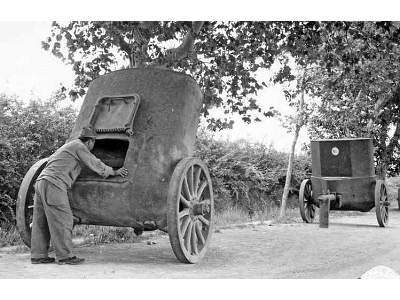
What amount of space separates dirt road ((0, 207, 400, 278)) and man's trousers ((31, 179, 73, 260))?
20cm

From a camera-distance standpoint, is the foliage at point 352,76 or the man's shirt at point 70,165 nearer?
the man's shirt at point 70,165

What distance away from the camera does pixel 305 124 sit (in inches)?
504

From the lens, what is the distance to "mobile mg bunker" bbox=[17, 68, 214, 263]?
17.4 feet

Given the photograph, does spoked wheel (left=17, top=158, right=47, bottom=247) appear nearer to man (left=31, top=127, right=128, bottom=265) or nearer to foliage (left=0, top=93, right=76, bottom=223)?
man (left=31, top=127, right=128, bottom=265)

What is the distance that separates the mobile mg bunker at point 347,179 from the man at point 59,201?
597 cm

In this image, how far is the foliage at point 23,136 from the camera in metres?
7.25

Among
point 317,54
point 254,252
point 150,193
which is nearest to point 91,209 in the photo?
point 150,193

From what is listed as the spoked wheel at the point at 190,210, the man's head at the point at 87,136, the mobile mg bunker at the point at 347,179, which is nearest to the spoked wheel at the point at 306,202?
the mobile mg bunker at the point at 347,179

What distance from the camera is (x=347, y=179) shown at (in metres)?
10.4

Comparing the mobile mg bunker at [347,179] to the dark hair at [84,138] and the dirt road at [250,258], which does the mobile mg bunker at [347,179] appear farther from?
the dark hair at [84,138]

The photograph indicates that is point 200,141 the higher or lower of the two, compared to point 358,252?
higher

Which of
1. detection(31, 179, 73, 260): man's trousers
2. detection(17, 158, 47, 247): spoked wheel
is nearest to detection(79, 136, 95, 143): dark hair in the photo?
detection(31, 179, 73, 260): man's trousers
